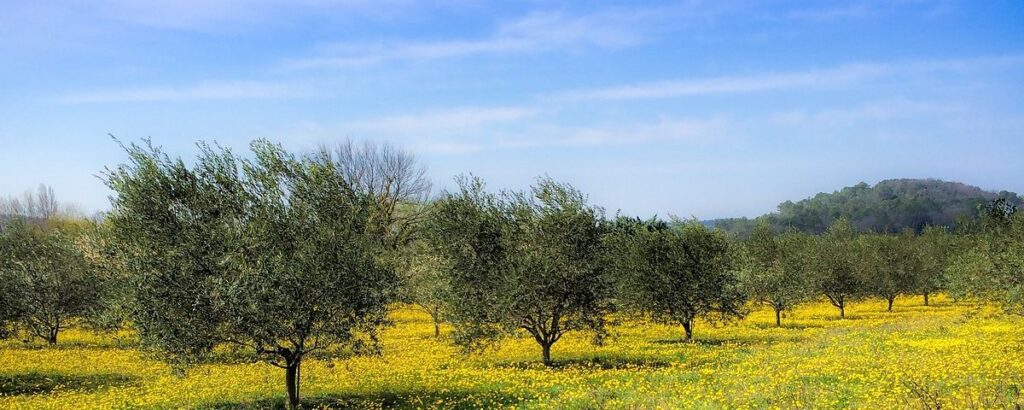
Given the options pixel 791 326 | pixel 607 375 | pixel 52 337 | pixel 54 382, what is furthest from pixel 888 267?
pixel 52 337

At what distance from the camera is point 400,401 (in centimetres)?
2342

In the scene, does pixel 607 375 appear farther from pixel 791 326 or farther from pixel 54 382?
pixel 791 326

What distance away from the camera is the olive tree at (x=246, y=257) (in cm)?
2009

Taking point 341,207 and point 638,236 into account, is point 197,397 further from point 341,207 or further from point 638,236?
point 638,236

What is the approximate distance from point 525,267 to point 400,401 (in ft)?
28.6

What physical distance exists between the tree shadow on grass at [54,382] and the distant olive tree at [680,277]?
26.6 metres

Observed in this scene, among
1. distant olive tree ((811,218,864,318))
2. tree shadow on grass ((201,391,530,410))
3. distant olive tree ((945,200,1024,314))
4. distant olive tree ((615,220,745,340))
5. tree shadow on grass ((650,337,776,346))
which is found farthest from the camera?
distant olive tree ((811,218,864,318))

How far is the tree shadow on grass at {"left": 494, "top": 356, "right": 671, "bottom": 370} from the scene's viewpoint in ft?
96.3

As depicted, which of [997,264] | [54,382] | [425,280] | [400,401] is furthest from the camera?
[425,280]

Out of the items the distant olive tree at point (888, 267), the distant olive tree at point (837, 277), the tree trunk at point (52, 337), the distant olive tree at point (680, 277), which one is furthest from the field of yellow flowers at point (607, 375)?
the distant olive tree at point (888, 267)

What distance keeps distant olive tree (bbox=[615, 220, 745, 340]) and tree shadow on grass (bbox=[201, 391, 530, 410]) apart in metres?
19.7

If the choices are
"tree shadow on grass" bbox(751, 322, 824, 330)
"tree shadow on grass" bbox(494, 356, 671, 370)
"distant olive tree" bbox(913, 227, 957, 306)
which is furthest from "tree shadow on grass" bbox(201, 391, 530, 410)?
"distant olive tree" bbox(913, 227, 957, 306)

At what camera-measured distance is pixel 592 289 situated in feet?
100

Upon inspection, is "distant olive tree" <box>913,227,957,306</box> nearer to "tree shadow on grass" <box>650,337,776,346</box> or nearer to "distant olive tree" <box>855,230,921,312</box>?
"distant olive tree" <box>855,230,921,312</box>
